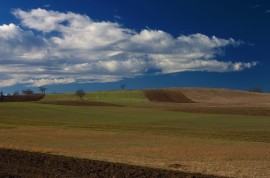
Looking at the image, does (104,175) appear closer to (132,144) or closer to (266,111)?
(132,144)

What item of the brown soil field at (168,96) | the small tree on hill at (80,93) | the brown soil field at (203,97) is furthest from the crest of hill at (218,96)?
the small tree on hill at (80,93)

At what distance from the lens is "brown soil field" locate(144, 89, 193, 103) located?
14038 cm

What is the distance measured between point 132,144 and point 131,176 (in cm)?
1660

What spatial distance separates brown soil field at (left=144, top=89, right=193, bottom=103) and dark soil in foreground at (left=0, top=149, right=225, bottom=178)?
11741 cm

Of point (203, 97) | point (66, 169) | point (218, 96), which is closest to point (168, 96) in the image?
point (203, 97)

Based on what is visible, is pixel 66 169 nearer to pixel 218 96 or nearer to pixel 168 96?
pixel 168 96

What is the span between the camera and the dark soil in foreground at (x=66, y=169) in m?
17.1

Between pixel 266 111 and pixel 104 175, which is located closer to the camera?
pixel 104 175

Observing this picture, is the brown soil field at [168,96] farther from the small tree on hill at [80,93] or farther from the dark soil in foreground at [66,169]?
the dark soil in foreground at [66,169]

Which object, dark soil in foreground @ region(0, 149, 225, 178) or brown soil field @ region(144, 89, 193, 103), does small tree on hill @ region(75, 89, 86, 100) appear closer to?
brown soil field @ region(144, 89, 193, 103)

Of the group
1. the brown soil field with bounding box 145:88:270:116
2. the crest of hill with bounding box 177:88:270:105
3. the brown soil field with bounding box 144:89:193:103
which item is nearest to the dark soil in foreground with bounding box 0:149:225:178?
the brown soil field with bounding box 145:88:270:116

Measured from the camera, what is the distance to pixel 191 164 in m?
21.6

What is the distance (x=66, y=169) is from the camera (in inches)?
727

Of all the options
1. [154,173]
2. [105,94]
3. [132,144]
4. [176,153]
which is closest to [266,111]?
[132,144]
